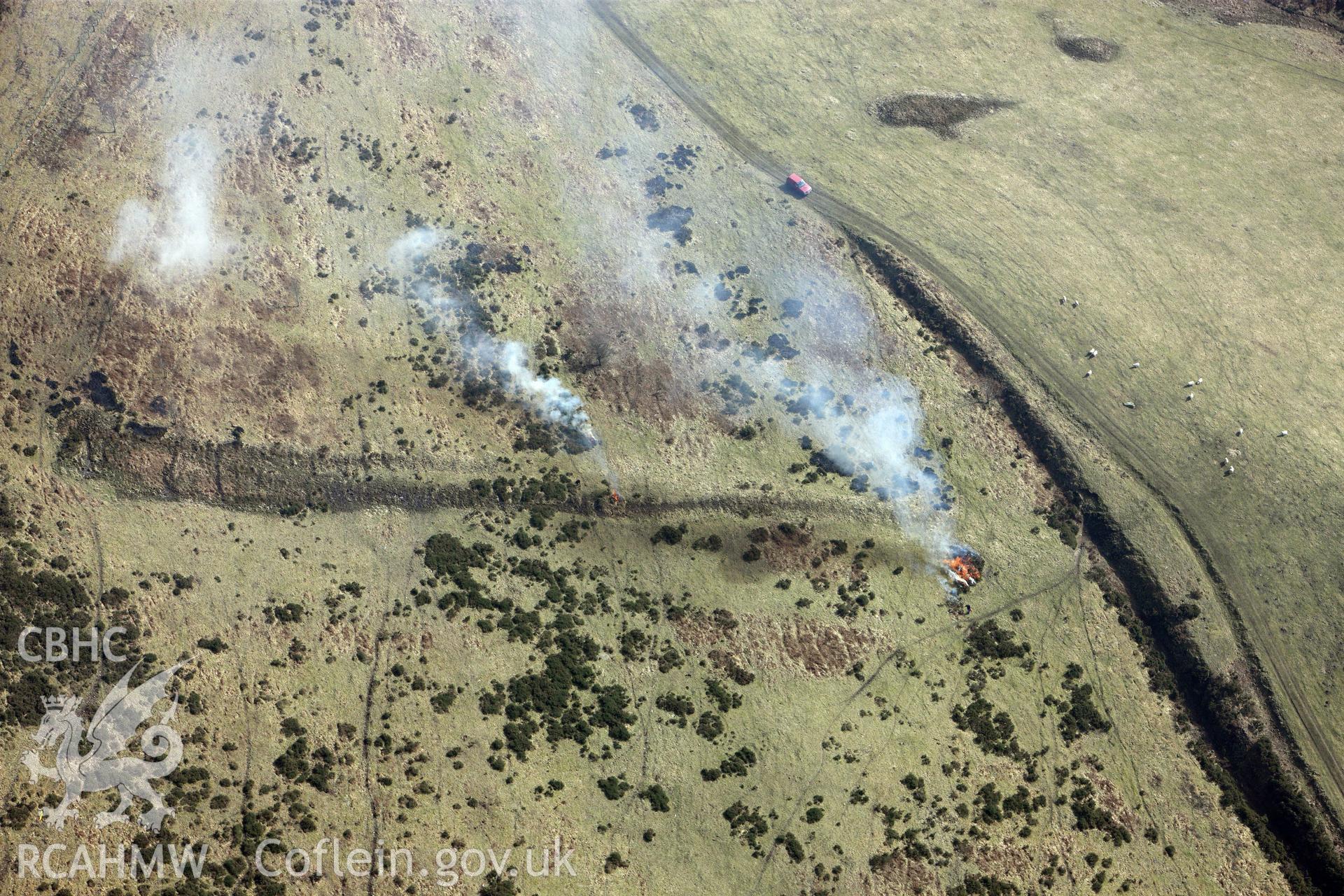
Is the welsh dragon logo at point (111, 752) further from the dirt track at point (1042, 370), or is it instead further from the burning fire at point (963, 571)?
the dirt track at point (1042, 370)

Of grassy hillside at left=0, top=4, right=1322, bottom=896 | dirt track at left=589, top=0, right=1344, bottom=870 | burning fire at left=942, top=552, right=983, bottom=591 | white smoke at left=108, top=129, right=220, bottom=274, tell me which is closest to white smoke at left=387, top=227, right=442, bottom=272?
grassy hillside at left=0, top=4, right=1322, bottom=896

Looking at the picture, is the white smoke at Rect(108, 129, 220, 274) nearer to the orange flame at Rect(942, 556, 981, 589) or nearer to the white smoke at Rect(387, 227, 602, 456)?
the white smoke at Rect(387, 227, 602, 456)

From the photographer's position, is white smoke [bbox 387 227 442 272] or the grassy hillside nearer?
the grassy hillside

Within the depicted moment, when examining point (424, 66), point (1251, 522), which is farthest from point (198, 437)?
point (1251, 522)

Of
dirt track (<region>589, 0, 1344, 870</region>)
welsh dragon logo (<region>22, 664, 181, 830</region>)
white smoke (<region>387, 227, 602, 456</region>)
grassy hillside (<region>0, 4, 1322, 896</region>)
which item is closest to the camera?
welsh dragon logo (<region>22, 664, 181, 830</region>)

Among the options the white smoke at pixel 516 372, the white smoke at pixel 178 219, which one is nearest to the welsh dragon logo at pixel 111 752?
the white smoke at pixel 516 372

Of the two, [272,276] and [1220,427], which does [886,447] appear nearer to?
[1220,427]

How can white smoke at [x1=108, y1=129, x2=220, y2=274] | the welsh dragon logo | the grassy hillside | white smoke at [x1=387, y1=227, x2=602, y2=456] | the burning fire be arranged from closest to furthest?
the welsh dragon logo
the grassy hillside
the burning fire
white smoke at [x1=108, y1=129, x2=220, y2=274]
white smoke at [x1=387, y1=227, x2=602, y2=456]
